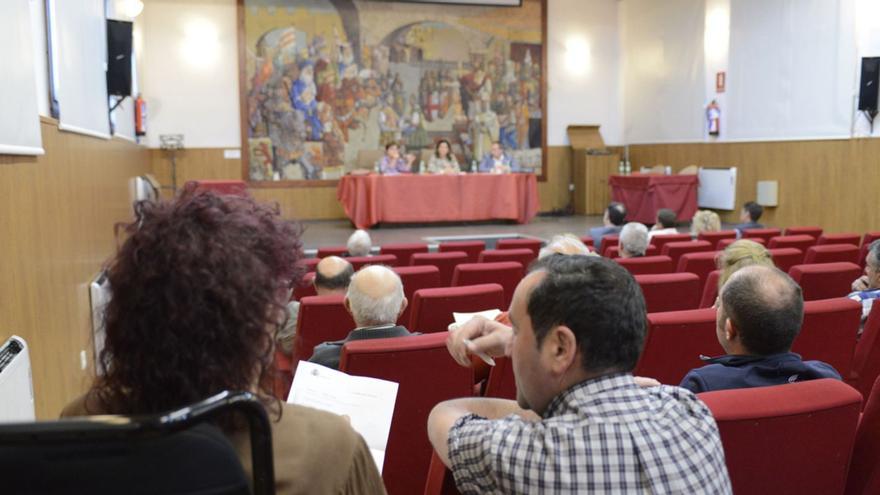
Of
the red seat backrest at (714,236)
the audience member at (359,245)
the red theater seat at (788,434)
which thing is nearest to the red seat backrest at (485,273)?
the audience member at (359,245)

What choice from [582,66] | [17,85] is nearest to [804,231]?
[17,85]

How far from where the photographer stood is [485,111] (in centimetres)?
1520

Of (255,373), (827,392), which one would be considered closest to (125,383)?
(255,373)

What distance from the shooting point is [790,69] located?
1164cm

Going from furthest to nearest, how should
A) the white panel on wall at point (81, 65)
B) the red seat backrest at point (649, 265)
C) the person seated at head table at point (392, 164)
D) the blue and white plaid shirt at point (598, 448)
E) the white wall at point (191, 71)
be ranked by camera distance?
the white wall at point (191, 71) < the person seated at head table at point (392, 164) < the white panel on wall at point (81, 65) < the red seat backrest at point (649, 265) < the blue and white plaid shirt at point (598, 448)

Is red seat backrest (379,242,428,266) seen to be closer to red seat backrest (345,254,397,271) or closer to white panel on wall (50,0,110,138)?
red seat backrest (345,254,397,271)

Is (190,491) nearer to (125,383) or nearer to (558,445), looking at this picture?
(125,383)

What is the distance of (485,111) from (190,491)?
14695 mm

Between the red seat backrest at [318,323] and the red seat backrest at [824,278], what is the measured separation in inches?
101

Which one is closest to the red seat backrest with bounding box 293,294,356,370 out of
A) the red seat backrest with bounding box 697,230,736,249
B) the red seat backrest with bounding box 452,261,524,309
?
the red seat backrest with bounding box 452,261,524,309

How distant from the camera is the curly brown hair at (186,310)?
1.04 meters

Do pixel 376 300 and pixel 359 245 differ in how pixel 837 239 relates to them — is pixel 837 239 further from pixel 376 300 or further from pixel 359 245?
pixel 376 300

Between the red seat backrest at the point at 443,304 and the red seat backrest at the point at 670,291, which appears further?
the red seat backrest at the point at 670,291

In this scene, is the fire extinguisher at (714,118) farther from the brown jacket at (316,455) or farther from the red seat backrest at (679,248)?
the brown jacket at (316,455)
